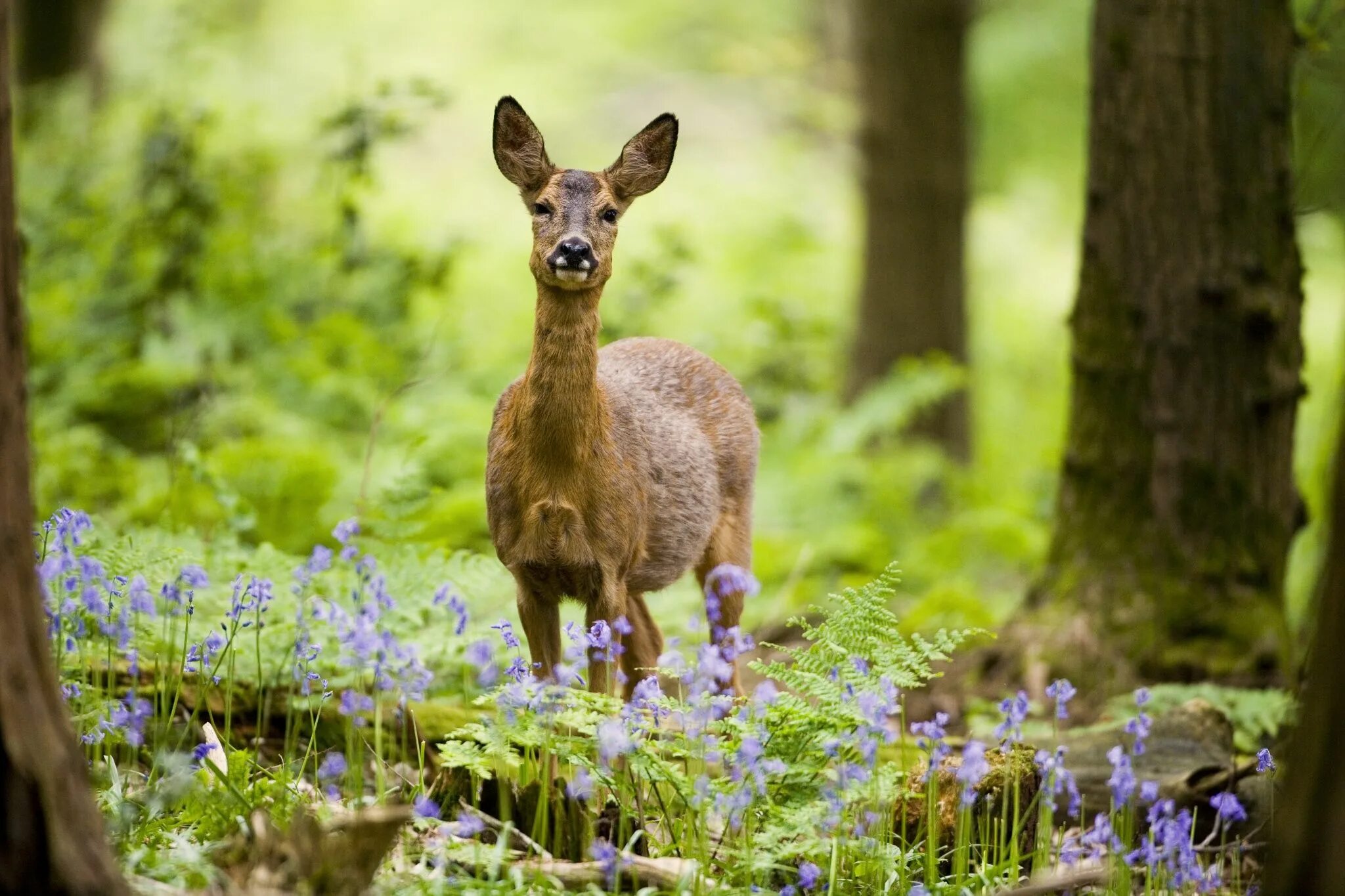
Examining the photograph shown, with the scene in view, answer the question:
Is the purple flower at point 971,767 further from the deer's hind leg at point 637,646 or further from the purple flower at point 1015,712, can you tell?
the deer's hind leg at point 637,646

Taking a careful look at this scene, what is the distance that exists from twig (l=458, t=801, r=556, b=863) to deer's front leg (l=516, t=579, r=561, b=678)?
2.79 feet

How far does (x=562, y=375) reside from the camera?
4551 mm

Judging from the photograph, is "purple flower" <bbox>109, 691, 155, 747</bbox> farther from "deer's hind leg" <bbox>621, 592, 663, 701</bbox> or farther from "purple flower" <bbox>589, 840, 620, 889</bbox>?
"deer's hind leg" <bbox>621, 592, 663, 701</bbox>

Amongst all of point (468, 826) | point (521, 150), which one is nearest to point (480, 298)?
point (521, 150)

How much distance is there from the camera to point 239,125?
1202 centimetres

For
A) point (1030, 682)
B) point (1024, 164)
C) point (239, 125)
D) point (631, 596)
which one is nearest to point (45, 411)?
point (239, 125)

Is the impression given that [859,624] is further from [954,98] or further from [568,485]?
[954,98]

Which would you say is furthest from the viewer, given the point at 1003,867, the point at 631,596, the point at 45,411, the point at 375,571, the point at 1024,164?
the point at 1024,164

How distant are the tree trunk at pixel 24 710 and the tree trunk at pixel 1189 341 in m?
4.79

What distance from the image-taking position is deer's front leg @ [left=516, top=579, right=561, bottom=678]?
A: 4.73 m

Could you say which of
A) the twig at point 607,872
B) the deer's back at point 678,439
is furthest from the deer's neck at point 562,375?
the twig at point 607,872

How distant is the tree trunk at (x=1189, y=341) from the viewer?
20.9 ft

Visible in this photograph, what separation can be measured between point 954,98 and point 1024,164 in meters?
6.17

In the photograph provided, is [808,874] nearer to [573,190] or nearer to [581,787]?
[581,787]
